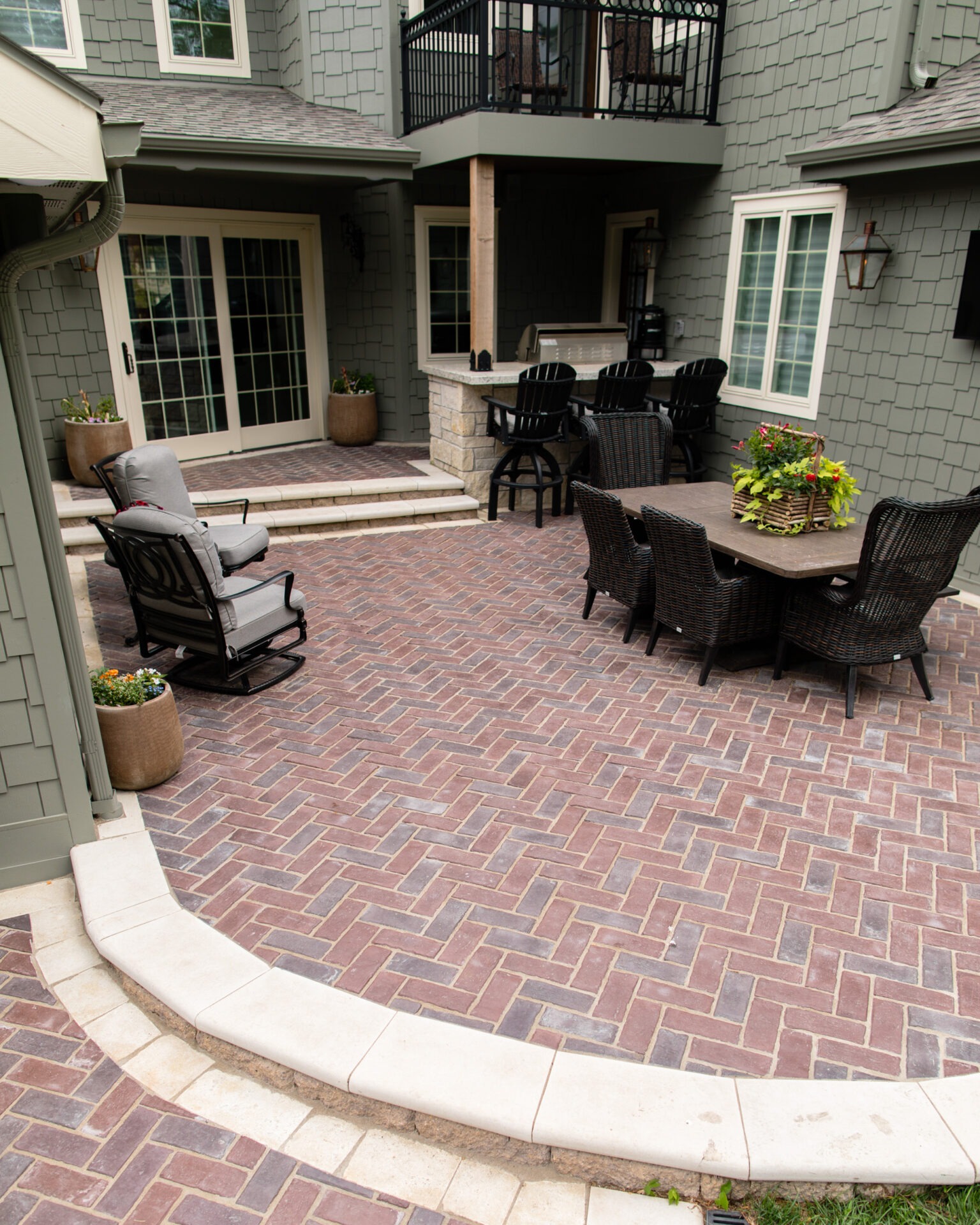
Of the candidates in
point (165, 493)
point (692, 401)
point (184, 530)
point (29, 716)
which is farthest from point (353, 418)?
point (29, 716)

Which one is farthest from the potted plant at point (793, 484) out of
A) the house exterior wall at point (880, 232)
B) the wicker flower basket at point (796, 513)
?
the house exterior wall at point (880, 232)

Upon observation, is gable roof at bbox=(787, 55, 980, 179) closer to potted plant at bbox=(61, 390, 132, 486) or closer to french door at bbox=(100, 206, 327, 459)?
french door at bbox=(100, 206, 327, 459)

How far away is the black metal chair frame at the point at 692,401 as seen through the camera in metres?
7.96

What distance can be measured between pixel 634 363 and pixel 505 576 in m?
2.73

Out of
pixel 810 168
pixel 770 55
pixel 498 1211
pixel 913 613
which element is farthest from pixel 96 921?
pixel 770 55

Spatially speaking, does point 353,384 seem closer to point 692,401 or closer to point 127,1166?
point 692,401

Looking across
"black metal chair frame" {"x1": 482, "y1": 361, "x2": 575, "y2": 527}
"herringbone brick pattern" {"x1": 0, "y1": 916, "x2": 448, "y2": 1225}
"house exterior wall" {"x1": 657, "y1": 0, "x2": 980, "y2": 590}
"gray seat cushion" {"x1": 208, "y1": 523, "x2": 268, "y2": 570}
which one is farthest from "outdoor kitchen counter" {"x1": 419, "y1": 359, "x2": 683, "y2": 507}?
"herringbone brick pattern" {"x1": 0, "y1": 916, "x2": 448, "y2": 1225}

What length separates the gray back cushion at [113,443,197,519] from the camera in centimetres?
500

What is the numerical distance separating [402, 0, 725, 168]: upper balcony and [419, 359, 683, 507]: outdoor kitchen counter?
215 cm

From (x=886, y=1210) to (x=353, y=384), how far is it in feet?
29.6

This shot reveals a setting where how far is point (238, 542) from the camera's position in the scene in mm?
5430

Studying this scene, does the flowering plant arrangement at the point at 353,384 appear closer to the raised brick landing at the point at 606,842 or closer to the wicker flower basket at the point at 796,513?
the raised brick landing at the point at 606,842

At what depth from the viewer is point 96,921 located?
2.91 m

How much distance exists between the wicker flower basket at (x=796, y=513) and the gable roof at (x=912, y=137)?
255cm
